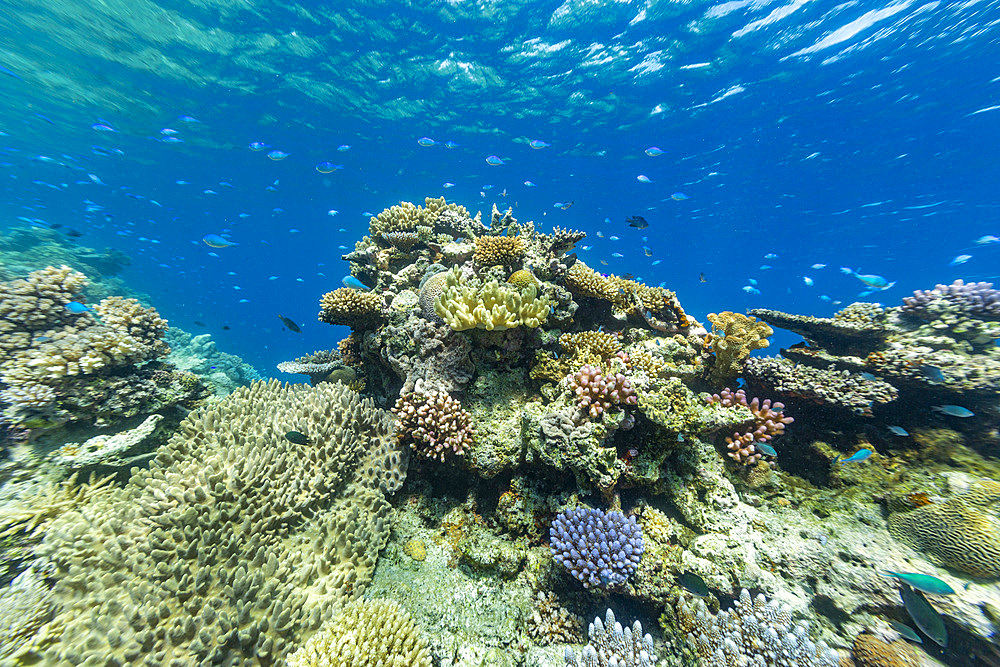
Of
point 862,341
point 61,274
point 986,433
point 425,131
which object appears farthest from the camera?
point 425,131

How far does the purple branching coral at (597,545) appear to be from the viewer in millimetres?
3641

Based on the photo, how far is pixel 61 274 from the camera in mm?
6977

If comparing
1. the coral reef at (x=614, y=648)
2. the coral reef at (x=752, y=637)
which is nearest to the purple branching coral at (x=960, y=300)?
the coral reef at (x=752, y=637)

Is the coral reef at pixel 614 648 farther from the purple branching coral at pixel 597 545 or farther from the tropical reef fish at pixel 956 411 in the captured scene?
the tropical reef fish at pixel 956 411

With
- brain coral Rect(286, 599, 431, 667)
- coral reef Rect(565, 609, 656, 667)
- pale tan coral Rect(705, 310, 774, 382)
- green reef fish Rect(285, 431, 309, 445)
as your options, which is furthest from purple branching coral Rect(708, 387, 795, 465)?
green reef fish Rect(285, 431, 309, 445)

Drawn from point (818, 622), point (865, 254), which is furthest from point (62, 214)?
point (865, 254)

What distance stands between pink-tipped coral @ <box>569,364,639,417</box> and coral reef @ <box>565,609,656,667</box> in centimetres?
214

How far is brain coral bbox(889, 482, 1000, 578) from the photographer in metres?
3.55

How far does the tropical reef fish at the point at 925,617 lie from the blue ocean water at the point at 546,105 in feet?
34.5

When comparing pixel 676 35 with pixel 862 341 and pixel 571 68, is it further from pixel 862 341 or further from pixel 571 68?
pixel 862 341

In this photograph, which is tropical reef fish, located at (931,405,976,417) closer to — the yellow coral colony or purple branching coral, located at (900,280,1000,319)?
purple branching coral, located at (900,280,1000,319)

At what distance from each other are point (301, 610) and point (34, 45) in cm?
3564

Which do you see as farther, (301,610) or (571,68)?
(571,68)

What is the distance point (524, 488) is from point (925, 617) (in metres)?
3.85
